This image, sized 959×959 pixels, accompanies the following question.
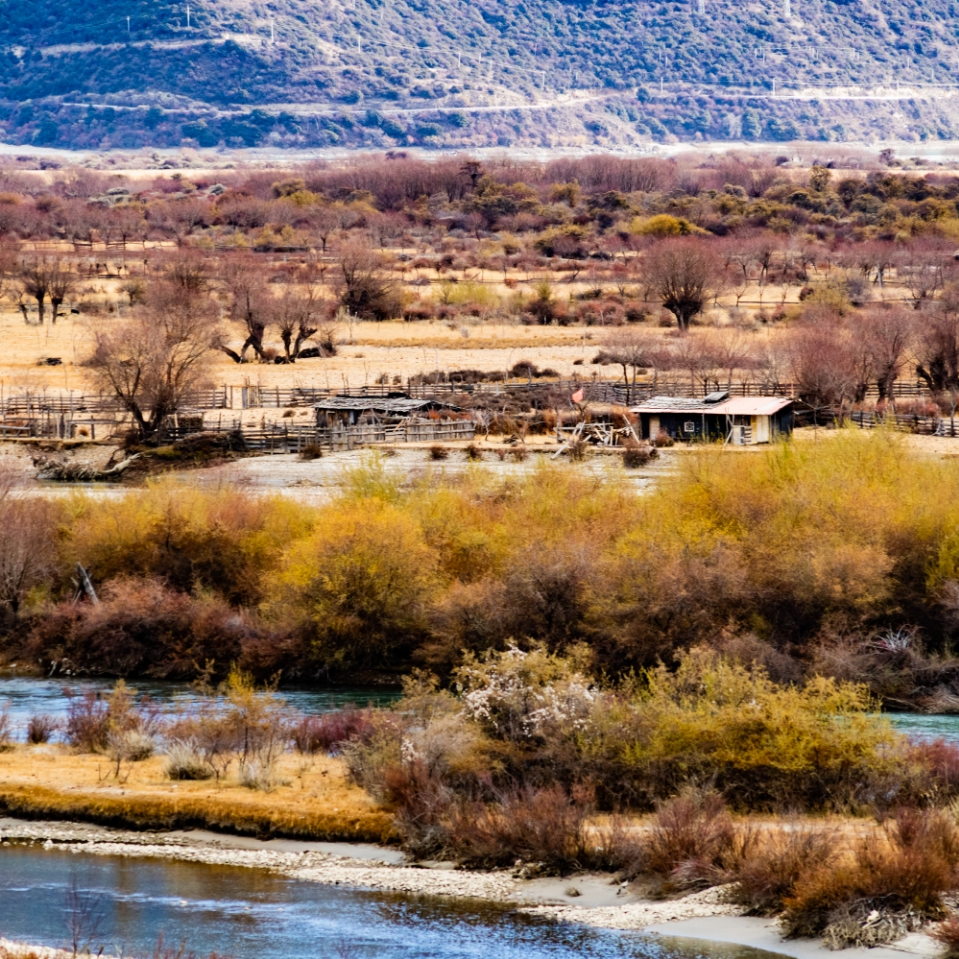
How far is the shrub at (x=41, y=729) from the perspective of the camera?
106ft

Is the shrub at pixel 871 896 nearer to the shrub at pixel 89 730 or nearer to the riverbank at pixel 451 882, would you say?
the riverbank at pixel 451 882

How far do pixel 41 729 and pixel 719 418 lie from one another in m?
35.8

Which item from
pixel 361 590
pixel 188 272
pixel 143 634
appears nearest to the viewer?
pixel 361 590

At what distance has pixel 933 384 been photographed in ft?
241

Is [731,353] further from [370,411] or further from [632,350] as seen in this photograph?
[370,411]

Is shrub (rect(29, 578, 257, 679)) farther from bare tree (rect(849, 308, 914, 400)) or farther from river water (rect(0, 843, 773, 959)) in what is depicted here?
bare tree (rect(849, 308, 914, 400))

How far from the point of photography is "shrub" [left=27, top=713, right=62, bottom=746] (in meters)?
32.2

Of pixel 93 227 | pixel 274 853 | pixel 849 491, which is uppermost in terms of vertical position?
pixel 93 227

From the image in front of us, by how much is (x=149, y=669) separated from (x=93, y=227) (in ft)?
329

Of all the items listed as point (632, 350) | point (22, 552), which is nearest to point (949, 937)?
point (22, 552)

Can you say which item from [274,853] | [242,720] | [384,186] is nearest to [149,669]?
[242,720]

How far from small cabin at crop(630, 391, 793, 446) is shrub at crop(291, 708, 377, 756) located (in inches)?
1251

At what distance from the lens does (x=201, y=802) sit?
2800 centimetres

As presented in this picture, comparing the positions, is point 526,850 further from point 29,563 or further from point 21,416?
point 21,416
